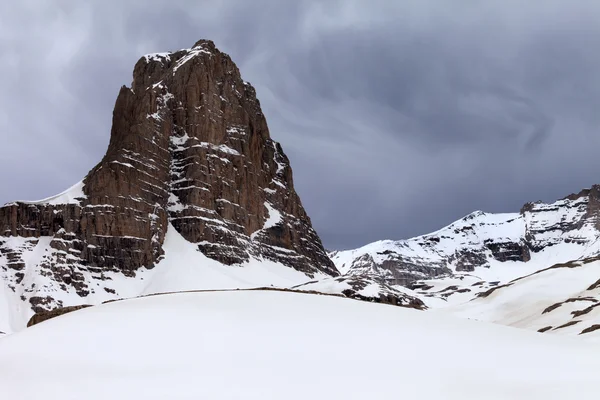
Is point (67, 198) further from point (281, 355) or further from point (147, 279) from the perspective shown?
point (281, 355)

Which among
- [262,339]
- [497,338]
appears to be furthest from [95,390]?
[497,338]

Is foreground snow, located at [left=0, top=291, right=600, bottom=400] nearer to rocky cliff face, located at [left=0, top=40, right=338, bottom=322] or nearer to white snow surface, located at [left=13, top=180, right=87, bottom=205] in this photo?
rocky cliff face, located at [left=0, top=40, right=338, bottom=322]

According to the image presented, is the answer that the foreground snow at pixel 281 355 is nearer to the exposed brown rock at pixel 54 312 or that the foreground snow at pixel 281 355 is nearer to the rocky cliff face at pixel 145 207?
the exposed brown rock at pixel 54 312

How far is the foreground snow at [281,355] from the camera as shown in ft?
36.6

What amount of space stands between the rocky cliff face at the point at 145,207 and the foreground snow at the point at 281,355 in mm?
126433

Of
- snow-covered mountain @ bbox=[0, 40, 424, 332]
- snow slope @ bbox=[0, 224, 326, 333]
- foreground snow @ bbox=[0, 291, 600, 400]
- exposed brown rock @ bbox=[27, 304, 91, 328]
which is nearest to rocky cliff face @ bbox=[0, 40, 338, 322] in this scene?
snow-covered mountain @ bbox=[0, 40, 424, 332]

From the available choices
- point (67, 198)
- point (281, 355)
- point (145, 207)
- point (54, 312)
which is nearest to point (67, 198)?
point (67, 198)

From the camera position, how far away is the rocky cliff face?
475 ft

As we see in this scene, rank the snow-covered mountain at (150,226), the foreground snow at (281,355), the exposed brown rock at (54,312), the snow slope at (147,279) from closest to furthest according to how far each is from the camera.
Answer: the foreground snow at (281,355) < the exposed brown rock at (54,312) < the snow slope at (147,279) < the snow-covered mountain at (150,226)

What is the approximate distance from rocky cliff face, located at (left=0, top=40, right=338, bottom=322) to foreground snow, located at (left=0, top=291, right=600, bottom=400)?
415 feet

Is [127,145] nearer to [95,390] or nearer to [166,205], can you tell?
[166,205]

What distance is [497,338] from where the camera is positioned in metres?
15.3

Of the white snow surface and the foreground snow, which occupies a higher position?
the white snow surface

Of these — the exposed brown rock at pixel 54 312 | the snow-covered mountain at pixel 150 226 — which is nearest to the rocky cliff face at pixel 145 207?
the snow-covered mountain at pixel 150 226
